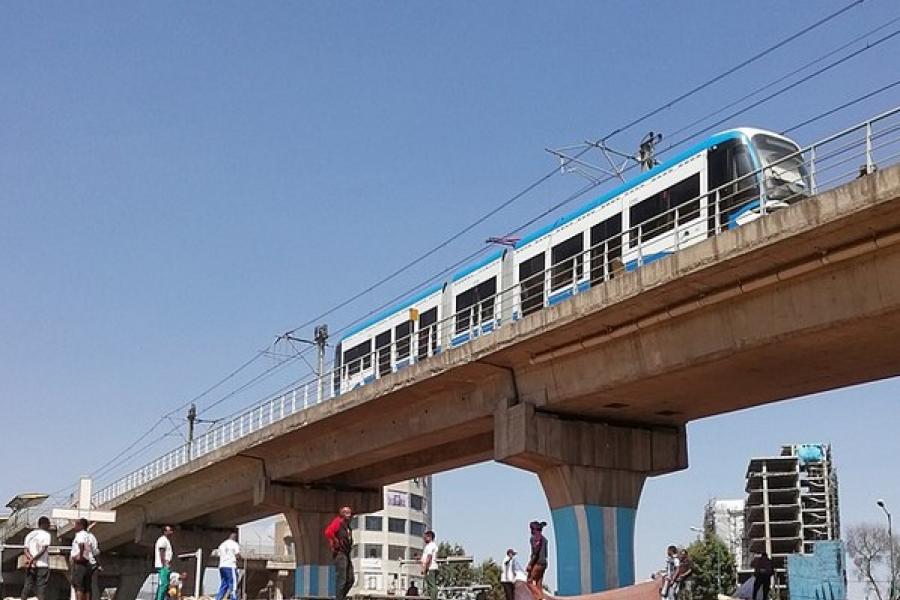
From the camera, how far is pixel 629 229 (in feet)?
72.8

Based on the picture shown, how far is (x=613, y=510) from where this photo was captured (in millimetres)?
27203

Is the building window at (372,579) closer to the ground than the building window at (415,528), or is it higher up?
closer to the ground

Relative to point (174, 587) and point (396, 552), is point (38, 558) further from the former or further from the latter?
point (396, 552)

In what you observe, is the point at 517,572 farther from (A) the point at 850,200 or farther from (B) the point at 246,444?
(B) the point at 246,444

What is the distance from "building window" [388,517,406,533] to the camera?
10419cm

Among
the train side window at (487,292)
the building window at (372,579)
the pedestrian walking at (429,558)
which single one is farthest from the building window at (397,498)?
the pedestrian walking at (429,558)

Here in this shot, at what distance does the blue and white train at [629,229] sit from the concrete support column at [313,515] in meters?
8.65

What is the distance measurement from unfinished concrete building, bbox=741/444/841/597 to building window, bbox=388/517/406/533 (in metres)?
60.3

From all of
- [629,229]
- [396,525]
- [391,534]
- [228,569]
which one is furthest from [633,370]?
[396,525]

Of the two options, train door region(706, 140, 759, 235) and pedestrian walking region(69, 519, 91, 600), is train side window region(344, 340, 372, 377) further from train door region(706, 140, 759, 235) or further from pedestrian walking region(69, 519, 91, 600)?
pedestrian walking region(69, 519, 91, 600)

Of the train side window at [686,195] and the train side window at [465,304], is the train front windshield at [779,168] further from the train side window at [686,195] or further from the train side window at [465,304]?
the train side window at [465,304]

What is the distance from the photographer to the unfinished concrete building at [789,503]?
45.0 meters

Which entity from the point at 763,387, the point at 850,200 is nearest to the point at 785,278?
the point at 850,200

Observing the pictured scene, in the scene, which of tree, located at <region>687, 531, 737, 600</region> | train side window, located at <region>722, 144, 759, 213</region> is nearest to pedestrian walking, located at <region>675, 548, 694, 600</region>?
train side window, located at <region>722, 144, 759, 213</region>
